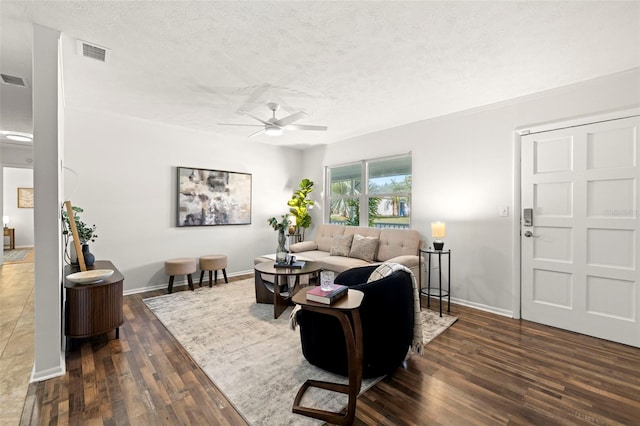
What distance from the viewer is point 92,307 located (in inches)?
103

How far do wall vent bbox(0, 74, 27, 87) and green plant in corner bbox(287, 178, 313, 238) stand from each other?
4145mm

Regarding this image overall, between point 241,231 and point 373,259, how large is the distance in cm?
266

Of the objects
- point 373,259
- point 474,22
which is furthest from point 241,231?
point 474,22

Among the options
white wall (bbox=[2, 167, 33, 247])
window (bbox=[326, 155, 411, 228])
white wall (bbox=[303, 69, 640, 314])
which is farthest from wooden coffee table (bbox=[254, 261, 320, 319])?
white wall (bbox=[2, 167, 33, 247])

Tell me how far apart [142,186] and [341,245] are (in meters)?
3.31

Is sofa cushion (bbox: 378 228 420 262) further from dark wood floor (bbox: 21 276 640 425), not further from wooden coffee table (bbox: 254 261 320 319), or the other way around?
dark wood floor (bbox: 21 276 640 425)

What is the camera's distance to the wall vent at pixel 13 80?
3016mm

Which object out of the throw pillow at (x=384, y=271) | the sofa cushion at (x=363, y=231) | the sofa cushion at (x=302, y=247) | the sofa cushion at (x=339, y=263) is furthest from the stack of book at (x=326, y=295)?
the sofa cushion at (x=302, y=247)

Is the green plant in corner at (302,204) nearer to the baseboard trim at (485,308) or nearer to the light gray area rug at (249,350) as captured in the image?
the light gray area rug at (249,350)

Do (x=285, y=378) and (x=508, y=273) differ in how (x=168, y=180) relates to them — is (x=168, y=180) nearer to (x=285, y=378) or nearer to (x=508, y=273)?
(x=285, y=378)

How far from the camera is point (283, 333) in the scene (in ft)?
9.87

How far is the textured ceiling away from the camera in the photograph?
6.60 ft

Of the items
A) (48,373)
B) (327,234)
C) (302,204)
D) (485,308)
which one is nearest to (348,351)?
(48,373)

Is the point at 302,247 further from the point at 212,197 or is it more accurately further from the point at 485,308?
the point at 485,308
